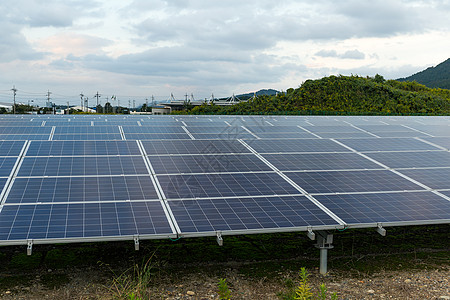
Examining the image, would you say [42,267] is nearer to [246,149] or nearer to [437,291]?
[246,149]

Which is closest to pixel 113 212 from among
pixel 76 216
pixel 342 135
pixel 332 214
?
pixel 76 216

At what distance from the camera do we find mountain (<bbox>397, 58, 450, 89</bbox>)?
16625 cm

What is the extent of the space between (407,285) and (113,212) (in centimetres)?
901

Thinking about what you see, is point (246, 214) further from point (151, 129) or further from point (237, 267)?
point (151, 129)

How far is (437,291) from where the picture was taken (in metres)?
12.6

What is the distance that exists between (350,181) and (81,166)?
9617mm

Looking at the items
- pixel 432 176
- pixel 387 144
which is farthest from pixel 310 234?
pixel 387 144

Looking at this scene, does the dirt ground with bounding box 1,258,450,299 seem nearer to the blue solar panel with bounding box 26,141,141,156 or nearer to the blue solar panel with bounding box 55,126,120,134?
the blue solar panel with bounding box 26,141,141,156

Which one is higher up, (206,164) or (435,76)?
(435,76)

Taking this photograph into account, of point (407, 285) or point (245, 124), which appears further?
point (245, 124)

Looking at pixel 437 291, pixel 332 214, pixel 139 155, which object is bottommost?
pixel 437 291

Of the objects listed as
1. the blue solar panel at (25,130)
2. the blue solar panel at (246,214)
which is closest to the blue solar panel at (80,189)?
the blue solar panel at (246,214)

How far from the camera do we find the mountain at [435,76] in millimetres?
166250

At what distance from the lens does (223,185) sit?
1415 cm
